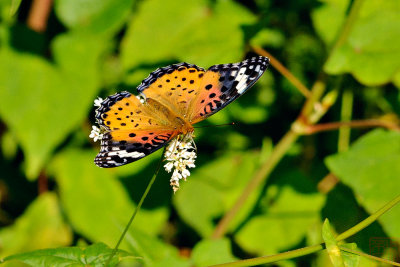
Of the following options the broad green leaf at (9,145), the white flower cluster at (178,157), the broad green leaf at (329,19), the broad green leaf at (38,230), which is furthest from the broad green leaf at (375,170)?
the broad green leaf at (9,145)

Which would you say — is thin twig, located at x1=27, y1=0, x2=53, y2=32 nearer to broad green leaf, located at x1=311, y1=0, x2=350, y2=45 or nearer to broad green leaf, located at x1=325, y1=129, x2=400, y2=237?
broad green leaf, located at x1=311, y1=0, x2=350, y2=45

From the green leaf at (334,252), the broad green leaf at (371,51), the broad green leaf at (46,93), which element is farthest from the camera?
the broad green leaf at (46,93)

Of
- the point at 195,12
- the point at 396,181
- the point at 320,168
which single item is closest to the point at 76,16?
the point at 195,12

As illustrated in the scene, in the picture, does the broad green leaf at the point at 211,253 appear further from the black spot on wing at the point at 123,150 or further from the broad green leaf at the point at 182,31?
the broad green leaf at the point at 182,31

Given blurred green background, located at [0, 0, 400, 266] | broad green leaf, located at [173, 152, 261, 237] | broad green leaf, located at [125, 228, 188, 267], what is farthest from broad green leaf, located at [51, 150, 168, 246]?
broad green leaf, located at [125, 228, 188, 267]

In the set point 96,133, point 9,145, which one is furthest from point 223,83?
point 9,145

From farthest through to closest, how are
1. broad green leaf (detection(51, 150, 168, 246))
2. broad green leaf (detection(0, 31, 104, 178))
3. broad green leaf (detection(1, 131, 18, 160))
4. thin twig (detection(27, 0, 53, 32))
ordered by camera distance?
1. broad green leaf (detection(1, 131, 18, 160))
2. thin twig (detection(27, 0, 53, 32))
3. broad green leaf (detection(51, 150, 168, 246))
4. broad green leaf (detection(0, 31, 104, 178))
